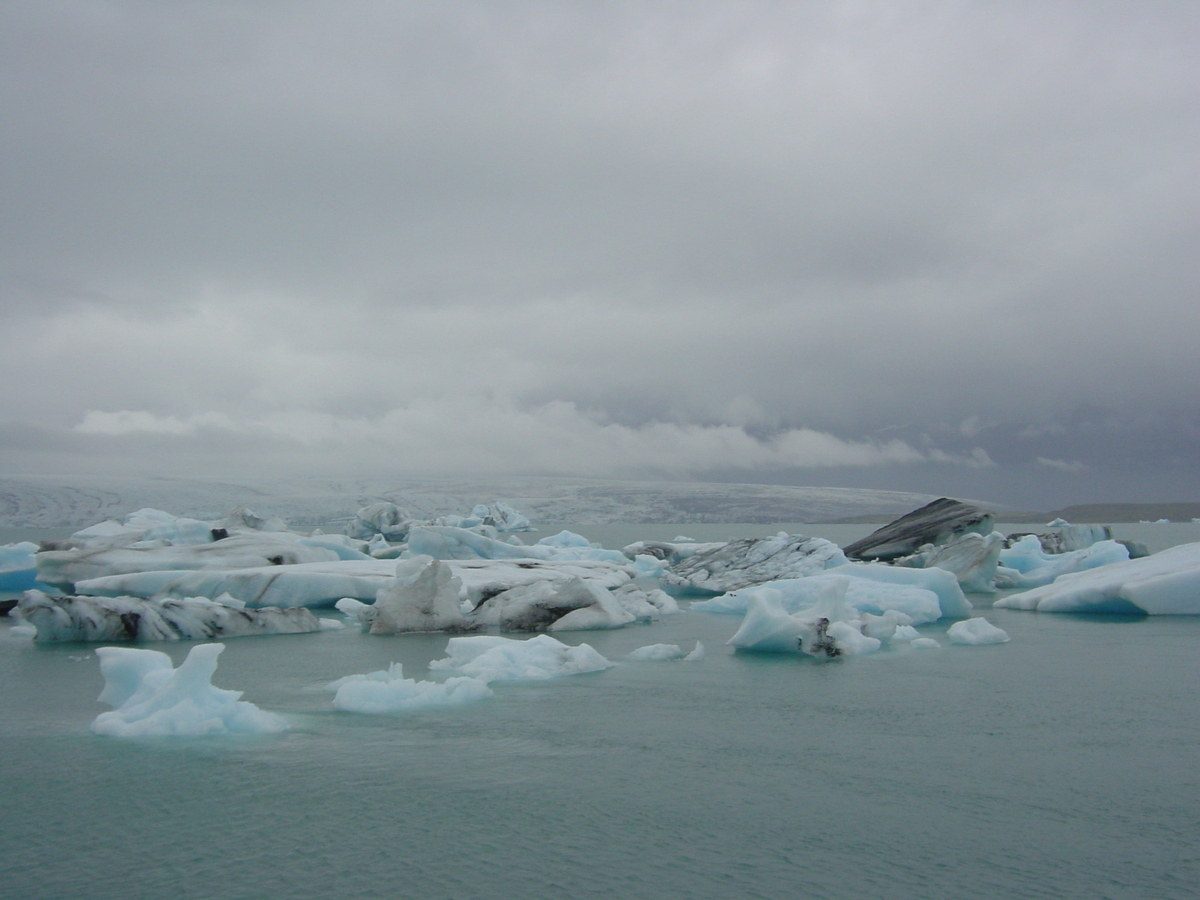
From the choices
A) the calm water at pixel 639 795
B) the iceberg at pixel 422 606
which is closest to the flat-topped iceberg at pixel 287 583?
the iceberg at pixel 422 606

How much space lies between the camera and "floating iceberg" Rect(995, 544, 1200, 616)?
10.3 metres

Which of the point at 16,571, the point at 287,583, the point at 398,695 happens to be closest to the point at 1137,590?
the point at 398,695

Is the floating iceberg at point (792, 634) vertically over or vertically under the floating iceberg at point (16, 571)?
over

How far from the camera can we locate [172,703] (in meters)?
4.96

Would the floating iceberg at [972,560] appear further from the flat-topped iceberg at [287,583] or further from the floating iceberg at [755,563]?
the flat-topped iceberg at [287,583]

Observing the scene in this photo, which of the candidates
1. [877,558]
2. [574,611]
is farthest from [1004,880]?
[877,558]

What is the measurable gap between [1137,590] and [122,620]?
410 inches

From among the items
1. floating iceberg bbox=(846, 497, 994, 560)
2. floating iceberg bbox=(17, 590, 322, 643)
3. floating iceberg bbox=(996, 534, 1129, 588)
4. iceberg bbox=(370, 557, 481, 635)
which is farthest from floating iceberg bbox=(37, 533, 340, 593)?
floating iceberg bbox=(996, 534, 1129, 588)

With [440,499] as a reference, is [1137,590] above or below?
above

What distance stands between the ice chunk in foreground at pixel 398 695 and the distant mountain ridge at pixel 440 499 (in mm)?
39560

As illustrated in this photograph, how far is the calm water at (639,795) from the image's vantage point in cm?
304

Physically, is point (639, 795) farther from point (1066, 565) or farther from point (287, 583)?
point (1066, 565)

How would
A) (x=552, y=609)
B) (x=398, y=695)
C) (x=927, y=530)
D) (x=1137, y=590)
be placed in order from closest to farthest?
(x=398, y=695)
(x=552, y=609)
(x=1137, y=590)
(x=927, y=530)

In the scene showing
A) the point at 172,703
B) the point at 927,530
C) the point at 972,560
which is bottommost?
the point at 172,703
